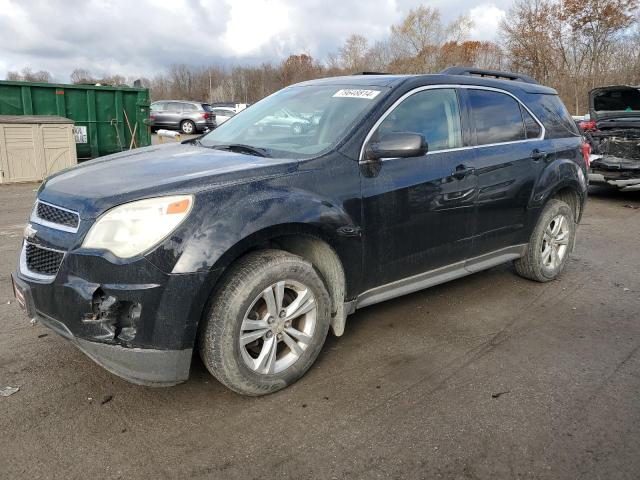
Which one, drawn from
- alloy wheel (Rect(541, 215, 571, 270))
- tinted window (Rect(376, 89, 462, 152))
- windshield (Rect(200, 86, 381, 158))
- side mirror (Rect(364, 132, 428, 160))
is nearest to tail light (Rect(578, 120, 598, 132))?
alloy wheel (Rect(541, 215, 571, 270))

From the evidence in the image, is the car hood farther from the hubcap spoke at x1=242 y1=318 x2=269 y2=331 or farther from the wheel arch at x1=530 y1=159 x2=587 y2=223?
the wheel arch at x1=530 y1=159 x2=587 y2=223

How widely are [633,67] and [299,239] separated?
2964 cm

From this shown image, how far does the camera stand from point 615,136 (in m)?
9.56

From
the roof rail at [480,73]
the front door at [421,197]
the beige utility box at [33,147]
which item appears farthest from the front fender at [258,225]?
the beige utility box at [33,147]

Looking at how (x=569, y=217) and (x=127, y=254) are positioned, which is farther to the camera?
(x=569, y=217)

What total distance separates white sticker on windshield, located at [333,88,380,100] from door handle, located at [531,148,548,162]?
1720 millimetres

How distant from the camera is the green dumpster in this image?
1233 cm

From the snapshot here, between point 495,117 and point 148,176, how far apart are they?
2.82 metres

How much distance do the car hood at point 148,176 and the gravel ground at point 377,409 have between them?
1079 mm

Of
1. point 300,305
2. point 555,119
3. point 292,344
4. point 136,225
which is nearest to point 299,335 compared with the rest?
point 292,344

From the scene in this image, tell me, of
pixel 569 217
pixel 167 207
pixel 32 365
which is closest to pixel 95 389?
pixel 32 365

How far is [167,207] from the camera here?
2584 mm

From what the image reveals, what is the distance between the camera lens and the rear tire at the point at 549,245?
4824 mm

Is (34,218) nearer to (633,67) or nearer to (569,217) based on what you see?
(569,217)
